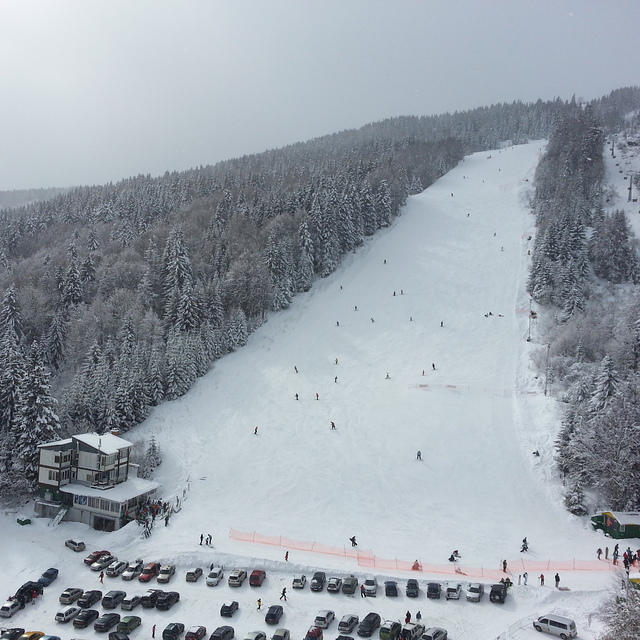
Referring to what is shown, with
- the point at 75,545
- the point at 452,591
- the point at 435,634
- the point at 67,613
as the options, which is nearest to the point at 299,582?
the point at 452,591

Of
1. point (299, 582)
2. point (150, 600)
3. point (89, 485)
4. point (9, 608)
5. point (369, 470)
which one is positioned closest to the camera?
point (9, 608)

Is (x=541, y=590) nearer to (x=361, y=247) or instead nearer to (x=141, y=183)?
(x=361, y=247)

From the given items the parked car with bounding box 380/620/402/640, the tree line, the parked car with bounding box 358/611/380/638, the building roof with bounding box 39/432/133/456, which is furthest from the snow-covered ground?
the building roof with bounding box 39/432/133/456

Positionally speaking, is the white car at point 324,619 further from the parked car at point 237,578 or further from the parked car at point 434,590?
the parked car at point 237,578

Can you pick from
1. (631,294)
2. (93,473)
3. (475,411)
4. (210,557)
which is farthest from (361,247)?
(210,557)

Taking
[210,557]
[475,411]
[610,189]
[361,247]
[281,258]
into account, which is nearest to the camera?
[210,557]

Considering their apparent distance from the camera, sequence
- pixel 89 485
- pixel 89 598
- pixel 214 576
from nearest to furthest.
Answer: pixel 89 598
pixel 214 576
pixel 89 485

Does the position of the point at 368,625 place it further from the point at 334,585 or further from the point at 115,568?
the point at 115,568
